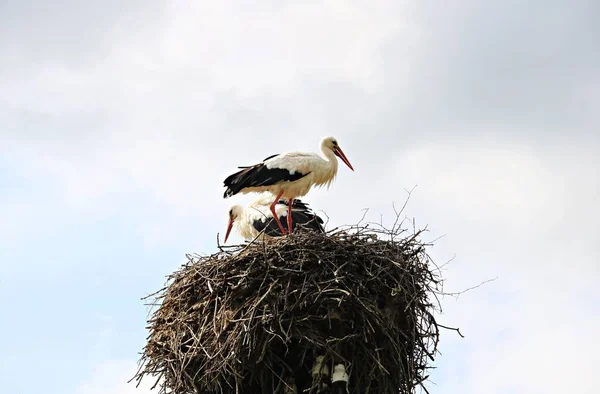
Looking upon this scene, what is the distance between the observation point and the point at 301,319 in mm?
8031

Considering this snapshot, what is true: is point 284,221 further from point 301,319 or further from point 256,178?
point 301,319

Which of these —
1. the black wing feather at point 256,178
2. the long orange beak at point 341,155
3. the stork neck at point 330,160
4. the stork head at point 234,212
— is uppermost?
the long orange beak at point 341,155

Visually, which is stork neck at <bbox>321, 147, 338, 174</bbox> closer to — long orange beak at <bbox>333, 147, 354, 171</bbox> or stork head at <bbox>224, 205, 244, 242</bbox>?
long orange beak at <bbox>333, 147, 354, 171</bbox>

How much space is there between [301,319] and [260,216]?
136 inches

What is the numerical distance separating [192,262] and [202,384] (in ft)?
3.81

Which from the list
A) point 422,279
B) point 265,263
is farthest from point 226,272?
point 422,279

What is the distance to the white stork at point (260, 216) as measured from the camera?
1124 centimetres

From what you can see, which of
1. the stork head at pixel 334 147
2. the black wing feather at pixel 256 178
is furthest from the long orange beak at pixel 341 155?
the black wing feather at pixel 256 178

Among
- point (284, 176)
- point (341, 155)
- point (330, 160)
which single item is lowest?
point (284, 176)

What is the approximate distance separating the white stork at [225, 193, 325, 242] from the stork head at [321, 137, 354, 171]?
70 cm

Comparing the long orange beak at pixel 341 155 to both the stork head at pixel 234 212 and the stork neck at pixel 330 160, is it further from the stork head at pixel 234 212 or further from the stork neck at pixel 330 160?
the stork head at pixel 234 212

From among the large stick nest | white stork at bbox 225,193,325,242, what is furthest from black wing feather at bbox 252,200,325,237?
the large stick nest

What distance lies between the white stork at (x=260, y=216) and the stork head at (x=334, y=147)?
0.70 metres

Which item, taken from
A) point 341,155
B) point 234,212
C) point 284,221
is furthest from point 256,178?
point 341,155
